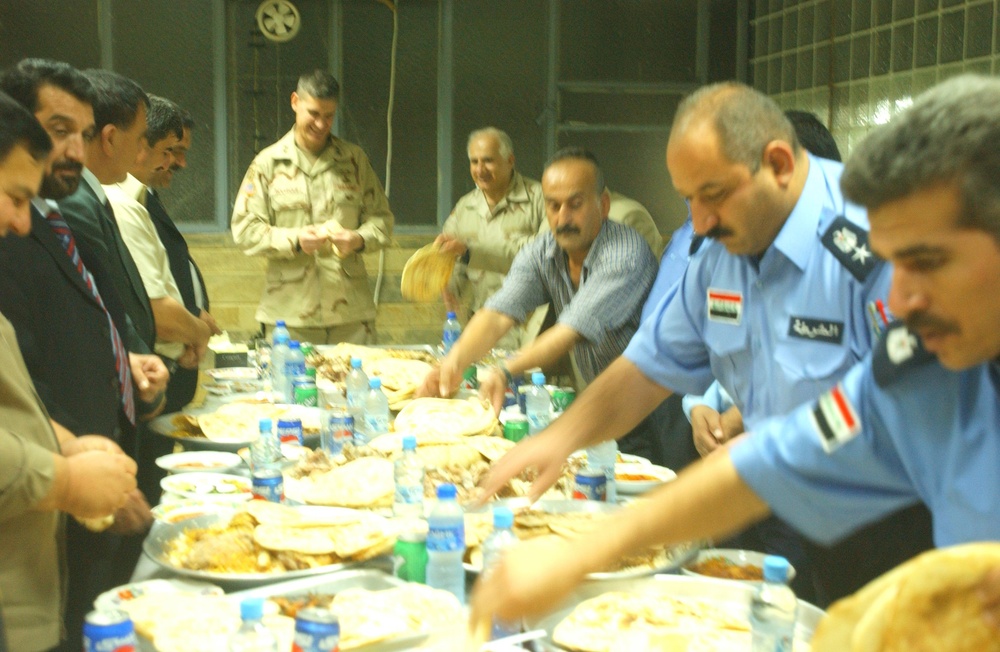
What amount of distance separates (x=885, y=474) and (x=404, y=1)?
5909 mm

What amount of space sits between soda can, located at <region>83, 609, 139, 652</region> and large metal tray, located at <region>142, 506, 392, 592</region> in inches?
19.5

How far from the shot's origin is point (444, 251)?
17.8 feet

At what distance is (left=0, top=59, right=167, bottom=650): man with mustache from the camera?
2434 mm

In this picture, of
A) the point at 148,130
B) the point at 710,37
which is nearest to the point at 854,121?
the point at 710,37

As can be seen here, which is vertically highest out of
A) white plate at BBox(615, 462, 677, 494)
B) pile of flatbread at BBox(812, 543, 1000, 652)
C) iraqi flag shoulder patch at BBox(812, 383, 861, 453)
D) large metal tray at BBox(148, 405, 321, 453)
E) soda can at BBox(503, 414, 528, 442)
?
iraqi flag shoulder patch at BBox(812, 383, 861, 453)

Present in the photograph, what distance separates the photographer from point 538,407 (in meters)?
3.33

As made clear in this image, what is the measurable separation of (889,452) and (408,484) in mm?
1213

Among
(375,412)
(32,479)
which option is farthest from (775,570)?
(375,412)

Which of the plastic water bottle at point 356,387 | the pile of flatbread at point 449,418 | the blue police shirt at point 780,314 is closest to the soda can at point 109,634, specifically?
the blue police shirt at point 780,314

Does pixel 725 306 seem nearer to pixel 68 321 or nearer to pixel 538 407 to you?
pixel 538 407

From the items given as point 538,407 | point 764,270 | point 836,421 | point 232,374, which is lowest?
point 232,374

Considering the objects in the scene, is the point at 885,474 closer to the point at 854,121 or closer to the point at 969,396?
the point at 969,396

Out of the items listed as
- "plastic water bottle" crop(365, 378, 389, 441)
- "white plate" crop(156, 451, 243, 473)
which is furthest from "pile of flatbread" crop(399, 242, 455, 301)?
"white plate" crop(156, 451, 243, 473)

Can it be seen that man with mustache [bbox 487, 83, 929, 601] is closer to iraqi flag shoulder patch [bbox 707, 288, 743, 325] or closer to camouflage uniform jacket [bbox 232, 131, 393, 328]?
iraqi flag shoulder patch [bbox 707, 288, 743, 325]
